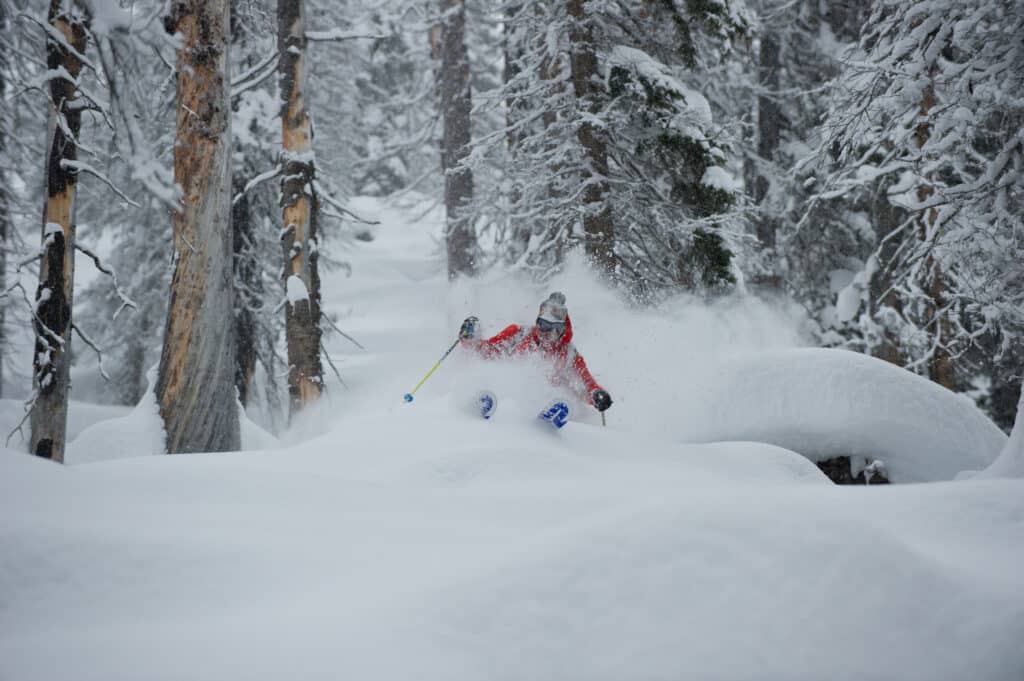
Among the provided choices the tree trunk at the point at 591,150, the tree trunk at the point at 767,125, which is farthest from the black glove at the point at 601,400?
the tree trunk at the point at 767,125

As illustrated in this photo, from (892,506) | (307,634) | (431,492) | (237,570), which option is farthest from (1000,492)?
(237,570)

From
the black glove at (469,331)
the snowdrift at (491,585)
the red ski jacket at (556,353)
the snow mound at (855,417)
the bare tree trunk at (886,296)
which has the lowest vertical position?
the snowdrift at (491,585)

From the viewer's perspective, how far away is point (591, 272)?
35.1ft

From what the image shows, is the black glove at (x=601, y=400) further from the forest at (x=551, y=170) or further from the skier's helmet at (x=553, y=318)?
the forest at (x=551, y=170)

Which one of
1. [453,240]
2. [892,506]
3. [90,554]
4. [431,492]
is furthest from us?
[453,240]

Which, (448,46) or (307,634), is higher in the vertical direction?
(448,46)

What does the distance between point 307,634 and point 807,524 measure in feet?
6.56

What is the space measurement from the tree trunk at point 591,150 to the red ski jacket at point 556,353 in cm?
289

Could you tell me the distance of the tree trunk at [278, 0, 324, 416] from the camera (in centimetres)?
972

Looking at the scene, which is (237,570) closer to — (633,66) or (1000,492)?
(1000,492)

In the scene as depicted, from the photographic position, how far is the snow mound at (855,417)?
749 cm

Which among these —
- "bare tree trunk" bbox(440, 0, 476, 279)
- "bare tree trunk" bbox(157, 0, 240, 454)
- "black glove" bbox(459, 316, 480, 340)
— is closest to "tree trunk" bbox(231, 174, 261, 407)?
"bare tree trunk" bbox(440, 0, 476, 279)

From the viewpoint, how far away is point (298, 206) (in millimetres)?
9859

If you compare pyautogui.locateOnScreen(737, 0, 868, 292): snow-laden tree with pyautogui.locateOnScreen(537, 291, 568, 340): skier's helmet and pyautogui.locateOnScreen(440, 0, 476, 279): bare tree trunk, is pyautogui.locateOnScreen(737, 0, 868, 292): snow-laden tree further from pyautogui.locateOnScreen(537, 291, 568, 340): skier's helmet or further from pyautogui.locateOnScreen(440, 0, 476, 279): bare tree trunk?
pyautogui.locateOnScreen(537, 291, 568, 340): skier's helmet
